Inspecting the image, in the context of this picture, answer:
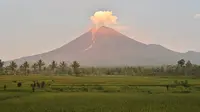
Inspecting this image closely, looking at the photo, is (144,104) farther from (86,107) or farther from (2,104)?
(2,104)

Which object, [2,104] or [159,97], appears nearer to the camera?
[2,104]

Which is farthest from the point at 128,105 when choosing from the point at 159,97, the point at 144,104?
the point at 159,97

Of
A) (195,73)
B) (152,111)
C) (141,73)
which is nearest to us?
(152,111)

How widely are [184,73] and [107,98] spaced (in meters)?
73.2

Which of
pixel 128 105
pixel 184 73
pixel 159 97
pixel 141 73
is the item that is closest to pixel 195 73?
pixel 184 73

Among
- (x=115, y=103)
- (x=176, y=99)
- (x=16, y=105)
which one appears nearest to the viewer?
(x=16, y=105)

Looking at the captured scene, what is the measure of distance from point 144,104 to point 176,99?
4991 millimetres

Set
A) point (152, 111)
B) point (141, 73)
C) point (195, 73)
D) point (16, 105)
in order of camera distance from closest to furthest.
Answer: point (152, 111) → point (16, 105) → point (195, 73) → point (141, 73)

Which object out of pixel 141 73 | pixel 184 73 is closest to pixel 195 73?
pixel 184 73

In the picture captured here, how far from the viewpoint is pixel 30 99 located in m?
34.1

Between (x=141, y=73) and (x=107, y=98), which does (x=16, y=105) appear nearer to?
(x=107, y=98)

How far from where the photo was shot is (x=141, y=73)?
386 ft

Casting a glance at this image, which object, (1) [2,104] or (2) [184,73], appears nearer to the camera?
(1) [2,104]

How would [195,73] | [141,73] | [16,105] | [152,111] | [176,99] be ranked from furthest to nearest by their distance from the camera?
1. [141,73]
2. [195,73]
3. [176,99]
4. [16,105]
5. [152,111]
